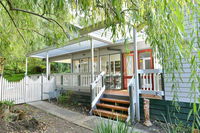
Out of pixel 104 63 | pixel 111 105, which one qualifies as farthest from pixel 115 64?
pixel 111 105

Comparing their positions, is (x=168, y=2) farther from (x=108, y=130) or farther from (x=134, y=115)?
(x=134, y=115)

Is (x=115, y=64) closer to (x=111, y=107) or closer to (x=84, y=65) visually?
(x=84, y=65)

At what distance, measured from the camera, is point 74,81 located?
8266mm

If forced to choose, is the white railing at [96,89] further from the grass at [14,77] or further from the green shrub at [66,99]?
the grass at [14,77]

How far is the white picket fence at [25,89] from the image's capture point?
7127 mm

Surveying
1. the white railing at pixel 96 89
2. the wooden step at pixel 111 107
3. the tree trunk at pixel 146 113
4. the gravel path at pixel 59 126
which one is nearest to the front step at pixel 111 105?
the wooden step at pixel 111 107

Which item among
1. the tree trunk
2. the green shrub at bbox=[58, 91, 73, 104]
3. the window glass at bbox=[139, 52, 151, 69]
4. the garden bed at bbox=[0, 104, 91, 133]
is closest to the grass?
the green shrub at bbox=[58, 91, 73, 104]

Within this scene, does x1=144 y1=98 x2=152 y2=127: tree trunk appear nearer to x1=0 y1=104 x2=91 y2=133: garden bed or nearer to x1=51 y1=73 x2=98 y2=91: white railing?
x1=0 y1=104 x2=91 y2=133: garden bed

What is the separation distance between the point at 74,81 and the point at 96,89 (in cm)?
258

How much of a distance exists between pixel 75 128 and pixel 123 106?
2.20 meters

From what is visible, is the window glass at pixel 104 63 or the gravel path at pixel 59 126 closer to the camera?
the gravel path at pixel 59 126

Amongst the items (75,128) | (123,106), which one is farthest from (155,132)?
(75,128)

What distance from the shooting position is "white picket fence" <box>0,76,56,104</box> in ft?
23.4

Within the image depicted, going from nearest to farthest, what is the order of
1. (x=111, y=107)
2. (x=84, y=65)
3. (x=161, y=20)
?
(x=161, y=20) < (x=111, y=107) < (x=84, y=65)
